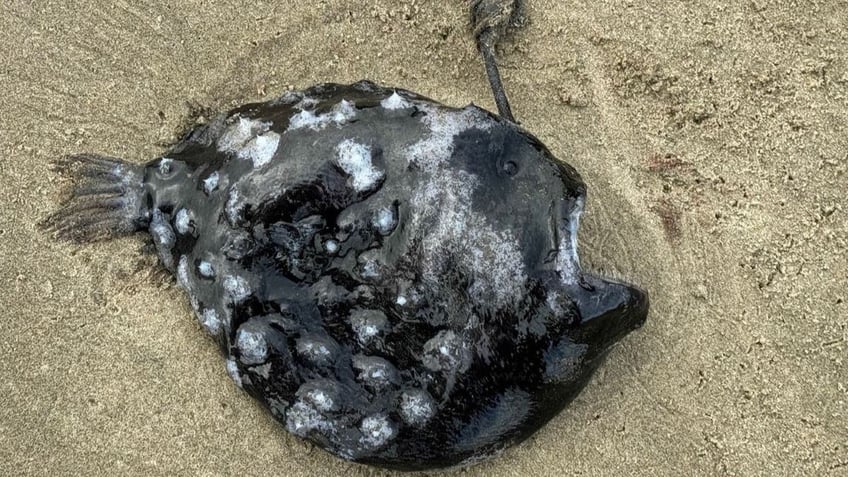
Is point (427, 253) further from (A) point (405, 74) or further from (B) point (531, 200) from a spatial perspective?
(A) point (405, 74)

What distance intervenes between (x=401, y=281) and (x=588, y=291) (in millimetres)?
668

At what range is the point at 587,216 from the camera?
312 centimetres

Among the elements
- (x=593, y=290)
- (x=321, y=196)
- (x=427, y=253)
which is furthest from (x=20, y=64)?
(x=593, y=290)

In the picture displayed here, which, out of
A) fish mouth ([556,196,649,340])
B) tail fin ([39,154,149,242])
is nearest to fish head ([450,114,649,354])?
fish mouth ([556,196,649,340])

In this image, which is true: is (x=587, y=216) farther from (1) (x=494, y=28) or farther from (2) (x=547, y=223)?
(1) (x=494, y=28)

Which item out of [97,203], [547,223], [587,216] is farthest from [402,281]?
[97,203]

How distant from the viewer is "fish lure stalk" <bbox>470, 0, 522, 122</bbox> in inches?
125

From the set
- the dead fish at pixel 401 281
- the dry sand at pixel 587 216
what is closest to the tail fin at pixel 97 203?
the dry sand at pixel 587 216

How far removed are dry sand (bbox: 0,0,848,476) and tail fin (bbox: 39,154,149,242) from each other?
0.21 ft

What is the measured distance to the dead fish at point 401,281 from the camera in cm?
262

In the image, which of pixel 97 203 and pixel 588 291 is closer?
pixel 588 291

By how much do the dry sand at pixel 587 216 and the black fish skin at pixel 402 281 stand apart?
1.01 feet

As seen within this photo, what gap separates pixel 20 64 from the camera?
315 cm

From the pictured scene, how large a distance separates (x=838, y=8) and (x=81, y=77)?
128 inches
